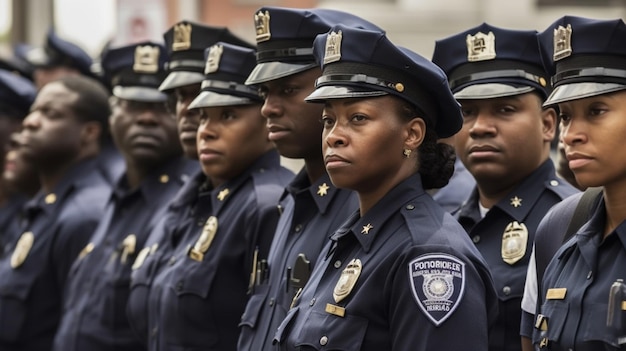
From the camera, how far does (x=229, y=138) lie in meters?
7.15

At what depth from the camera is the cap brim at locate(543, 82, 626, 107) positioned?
4953 millimetres

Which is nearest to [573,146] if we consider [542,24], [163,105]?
[163,105]

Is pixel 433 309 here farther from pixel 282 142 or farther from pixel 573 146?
pixel 282 142

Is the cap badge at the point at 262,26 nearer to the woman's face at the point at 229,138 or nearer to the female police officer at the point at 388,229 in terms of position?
the woman's face at the point at 229,138

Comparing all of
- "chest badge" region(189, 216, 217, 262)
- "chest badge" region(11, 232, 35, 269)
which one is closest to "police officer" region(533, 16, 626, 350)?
"chest badge" region(189, 216, 217, 262)

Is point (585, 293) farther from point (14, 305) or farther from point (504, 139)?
point (14, 305)

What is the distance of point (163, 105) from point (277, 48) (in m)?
2.28

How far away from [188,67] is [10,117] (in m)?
3.71

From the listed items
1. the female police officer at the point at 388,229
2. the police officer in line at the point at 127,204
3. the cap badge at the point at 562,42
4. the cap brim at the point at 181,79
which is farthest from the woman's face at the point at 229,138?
the cap badge at the point at 562,42

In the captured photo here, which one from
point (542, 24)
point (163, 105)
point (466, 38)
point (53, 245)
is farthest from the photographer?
point (542, 24)

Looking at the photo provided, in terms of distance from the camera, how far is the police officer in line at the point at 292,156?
6129mm

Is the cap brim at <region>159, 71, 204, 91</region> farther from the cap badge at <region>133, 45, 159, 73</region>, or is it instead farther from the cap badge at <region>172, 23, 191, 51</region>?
the cap badge at <region>133, 45, 159, 73</region>

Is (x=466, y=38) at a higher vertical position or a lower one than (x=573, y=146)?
lower

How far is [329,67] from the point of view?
5457mm
